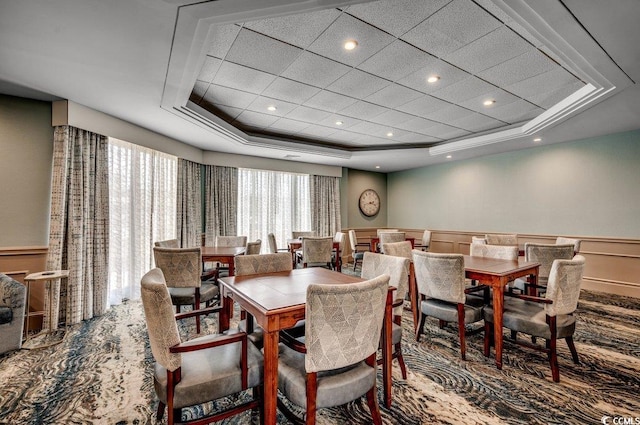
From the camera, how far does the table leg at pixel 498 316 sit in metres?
2.37

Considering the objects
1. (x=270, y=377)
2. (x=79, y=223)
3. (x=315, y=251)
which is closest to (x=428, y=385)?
(x=270, y=377)

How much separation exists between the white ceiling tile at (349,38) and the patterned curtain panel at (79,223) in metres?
3.07

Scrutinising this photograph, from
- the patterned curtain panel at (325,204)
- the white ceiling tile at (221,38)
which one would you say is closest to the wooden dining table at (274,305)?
the white ceiling tile at (221,38)

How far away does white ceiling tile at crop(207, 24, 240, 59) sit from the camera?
2161 mm

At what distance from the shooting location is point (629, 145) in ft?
14.5

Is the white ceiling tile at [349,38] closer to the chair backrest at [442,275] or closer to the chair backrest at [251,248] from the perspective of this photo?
the chair backrest at [442,275]

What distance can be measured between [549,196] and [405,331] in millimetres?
4210

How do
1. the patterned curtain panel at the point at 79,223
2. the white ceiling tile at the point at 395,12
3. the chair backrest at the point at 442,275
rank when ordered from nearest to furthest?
the white ceiling tile at the point at 395,12
the chair backrest at the point at 442,275
the patterned curtain panel at the point at 79,223

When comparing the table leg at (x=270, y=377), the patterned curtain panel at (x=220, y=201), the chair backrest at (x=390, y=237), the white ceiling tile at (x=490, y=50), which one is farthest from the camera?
the patterned curtain panel at (x=220, y=201)

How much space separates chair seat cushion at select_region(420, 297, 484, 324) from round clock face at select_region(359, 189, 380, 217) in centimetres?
541

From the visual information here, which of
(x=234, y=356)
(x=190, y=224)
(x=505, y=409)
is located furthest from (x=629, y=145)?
(x=190, y=224)

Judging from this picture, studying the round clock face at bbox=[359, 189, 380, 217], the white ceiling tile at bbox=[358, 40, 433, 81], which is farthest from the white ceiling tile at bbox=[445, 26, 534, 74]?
the round clock face at bbox=[359, 189, 380, 217]

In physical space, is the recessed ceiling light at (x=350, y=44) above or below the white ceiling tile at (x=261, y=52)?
below

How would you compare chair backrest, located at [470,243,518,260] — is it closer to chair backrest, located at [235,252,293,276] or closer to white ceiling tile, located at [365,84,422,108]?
white ceiling tile, located at [365,84,422,108]
